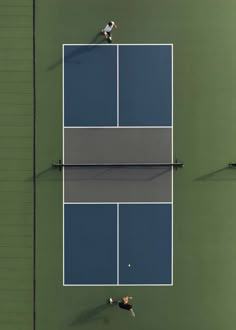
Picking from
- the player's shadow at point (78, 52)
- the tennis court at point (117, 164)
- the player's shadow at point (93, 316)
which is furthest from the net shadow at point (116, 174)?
the player's shadow at point (93, 316)

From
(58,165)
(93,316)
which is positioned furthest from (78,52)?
(93,316)

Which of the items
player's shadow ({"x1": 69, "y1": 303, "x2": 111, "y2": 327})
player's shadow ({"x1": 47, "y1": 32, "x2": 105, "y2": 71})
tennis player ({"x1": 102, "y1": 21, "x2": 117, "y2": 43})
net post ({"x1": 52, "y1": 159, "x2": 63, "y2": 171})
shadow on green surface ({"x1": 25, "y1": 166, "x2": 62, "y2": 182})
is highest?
tennis player ({"x1": 102, "y1": 21, "x2": 117, "y2": 43})

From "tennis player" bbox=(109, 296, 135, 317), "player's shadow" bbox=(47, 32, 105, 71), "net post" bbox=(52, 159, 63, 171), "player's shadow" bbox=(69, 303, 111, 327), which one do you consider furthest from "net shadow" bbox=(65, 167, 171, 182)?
"player's shadow" bbox=(69, 303, 111, 327)

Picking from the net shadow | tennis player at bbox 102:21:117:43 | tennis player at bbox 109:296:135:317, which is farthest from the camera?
the net shadow

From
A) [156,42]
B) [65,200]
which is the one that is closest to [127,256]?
[65,200]

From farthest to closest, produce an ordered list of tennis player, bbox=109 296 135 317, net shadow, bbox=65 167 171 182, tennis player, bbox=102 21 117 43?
net shadow, bbox=65 167 171 182, tennis player, bbox=109 296 135 317, tennis player, bbox=102 21 117 43

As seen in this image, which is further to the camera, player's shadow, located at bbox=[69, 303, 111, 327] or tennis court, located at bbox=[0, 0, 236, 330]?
player's shadow, located at bbox=[69, 303, 111, 327]

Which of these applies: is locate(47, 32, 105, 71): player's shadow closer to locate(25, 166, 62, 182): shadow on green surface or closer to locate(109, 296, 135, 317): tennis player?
locate(25, 166, 62, 182): shadow on green surface
